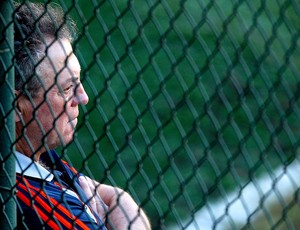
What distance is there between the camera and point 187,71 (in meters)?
6.56

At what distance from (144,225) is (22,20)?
76 cm

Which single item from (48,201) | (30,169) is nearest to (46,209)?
(48,201)

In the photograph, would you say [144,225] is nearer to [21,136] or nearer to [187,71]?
[21,136]

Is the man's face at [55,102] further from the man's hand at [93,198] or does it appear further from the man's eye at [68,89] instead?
the man's hand at [93,198]

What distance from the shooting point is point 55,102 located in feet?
10.5

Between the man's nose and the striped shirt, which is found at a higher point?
the man's nose

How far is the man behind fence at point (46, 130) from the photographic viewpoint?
3.04 m

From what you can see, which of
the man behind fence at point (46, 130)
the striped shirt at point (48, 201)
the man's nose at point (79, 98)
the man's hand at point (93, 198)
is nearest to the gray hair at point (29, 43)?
the man behind fence at point (46, 130)

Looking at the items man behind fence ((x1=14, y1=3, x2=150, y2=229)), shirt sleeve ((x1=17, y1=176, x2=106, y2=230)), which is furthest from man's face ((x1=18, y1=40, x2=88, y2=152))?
shirt sleeve ((x1=17, y1=176, x2=106, y2=230))

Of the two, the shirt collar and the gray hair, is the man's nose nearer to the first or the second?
the gray hair

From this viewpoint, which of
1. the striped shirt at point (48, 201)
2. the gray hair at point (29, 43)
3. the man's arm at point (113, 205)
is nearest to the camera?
the striped shirt at point (48, 201)

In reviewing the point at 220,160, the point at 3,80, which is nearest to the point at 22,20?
the point at 3,80

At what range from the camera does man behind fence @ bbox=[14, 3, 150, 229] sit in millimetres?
3039

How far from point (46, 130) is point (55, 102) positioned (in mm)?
93
